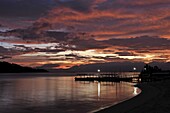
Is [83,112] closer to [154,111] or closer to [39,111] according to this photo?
[39,111]

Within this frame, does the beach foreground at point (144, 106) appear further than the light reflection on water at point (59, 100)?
No

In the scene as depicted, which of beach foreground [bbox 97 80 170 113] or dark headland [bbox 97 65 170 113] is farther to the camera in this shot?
dark headland [bbox 97 65 170 113]

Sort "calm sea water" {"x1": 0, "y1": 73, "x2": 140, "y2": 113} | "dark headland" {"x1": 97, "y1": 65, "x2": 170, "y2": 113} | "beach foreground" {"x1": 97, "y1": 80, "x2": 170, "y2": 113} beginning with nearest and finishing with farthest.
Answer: "beach foreground" {"x1": 97, "y1": 80, "x2": 170, "y2": 113}
"dark headland" {"x1": 97, "y1": 65, "x2": 170, "y2": 113}
"calm sea water" {"x1": 0, "y1": 73, "x2": 140, "y2": 113}

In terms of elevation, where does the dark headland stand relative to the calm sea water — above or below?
above

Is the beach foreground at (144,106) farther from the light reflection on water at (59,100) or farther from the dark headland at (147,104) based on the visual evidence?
the light reflection on water at (59,100)

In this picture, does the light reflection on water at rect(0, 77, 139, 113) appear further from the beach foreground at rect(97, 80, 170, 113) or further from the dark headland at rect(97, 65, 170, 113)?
the beach foreground at rect(97, 80, 170, 113)

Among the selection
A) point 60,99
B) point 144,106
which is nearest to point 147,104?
point 144,106

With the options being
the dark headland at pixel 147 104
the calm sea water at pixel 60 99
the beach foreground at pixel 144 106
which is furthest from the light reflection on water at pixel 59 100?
the beach foreground at pixel 144 106

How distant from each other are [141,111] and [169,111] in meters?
1.87

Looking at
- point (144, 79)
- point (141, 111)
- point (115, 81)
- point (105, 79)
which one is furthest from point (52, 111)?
point (105, 79)

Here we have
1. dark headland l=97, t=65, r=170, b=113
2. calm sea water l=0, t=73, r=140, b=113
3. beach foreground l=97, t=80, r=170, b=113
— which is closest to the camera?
beach foreground l=97, t=80, r=170, b=113

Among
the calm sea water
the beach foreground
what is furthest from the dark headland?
the calm sea water

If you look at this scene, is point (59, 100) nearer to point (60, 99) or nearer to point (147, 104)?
point (60, 99)

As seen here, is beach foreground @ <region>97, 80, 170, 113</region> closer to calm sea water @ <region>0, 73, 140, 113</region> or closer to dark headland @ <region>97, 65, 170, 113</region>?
dark headland @ <region>97, 65, 170, 113</region>
